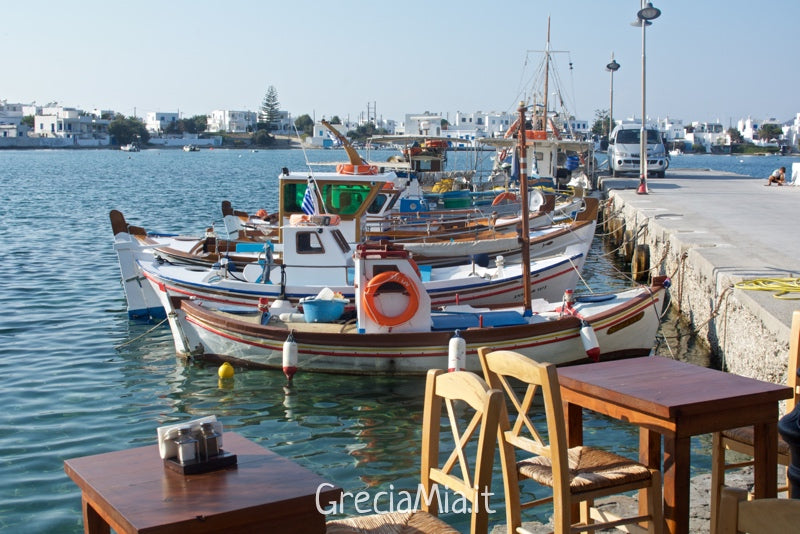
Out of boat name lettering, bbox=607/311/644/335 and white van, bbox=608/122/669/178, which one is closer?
boat name lettering, bbox=607/311/644/335

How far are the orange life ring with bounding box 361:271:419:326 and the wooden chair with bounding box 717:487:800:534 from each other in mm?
8452

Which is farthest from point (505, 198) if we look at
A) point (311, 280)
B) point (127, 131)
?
point (127, 131)

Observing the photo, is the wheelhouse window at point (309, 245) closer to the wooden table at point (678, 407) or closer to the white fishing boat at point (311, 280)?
the white fishing boat at point (311, 280)

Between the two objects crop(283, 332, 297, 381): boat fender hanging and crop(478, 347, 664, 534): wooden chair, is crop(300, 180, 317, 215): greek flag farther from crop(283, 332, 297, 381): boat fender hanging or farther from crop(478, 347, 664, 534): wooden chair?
crop(478, 347, 664, 534): wooden chair

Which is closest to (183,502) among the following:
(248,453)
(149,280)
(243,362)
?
(248,453)

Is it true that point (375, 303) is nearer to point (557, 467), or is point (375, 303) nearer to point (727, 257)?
point (727, 257)

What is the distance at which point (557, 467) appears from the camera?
3928mm

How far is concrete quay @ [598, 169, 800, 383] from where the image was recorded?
9875 millimetres

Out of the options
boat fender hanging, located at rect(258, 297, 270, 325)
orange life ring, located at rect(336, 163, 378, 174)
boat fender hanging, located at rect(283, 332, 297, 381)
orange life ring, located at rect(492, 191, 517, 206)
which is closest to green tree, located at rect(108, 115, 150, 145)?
orange life ring, located at rect(492, 191, 517, 206)

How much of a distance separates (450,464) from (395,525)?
18.0 inches

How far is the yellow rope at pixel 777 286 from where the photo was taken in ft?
35.0

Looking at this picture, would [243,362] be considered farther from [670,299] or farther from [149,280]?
[670,299]

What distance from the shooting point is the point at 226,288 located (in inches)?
567

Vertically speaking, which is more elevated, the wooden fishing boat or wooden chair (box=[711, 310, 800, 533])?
wooden chair (box=[711, 310, 800, 533])
